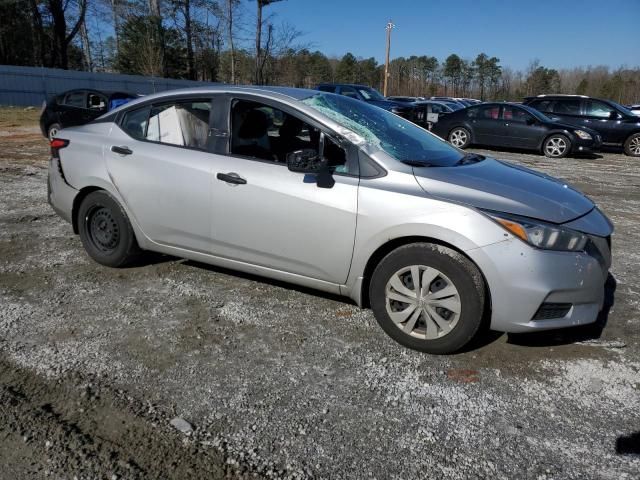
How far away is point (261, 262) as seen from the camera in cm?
358

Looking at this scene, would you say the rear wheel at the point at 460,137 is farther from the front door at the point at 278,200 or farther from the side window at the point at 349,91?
the front door at the point at 278,200

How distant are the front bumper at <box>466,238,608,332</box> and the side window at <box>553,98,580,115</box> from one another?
558 inches

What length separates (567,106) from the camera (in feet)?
50.1

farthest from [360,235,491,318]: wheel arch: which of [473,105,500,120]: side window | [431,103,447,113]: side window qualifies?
[431,103,447,113]: side window

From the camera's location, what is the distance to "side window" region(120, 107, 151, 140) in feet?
13.4

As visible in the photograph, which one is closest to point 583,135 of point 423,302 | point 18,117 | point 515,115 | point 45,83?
point 515,115

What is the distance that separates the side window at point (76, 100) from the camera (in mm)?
13102

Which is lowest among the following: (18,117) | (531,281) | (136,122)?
(531,281)

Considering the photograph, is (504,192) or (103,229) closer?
(504,192)

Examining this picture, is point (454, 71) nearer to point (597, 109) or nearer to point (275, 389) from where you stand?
point (597, 109)

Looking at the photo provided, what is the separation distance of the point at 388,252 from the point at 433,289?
38 centimetres

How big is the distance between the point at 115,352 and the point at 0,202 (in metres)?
4.88

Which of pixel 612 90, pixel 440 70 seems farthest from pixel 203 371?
pixel 440 70

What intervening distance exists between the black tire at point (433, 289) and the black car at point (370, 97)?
14737 mm
